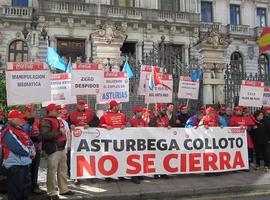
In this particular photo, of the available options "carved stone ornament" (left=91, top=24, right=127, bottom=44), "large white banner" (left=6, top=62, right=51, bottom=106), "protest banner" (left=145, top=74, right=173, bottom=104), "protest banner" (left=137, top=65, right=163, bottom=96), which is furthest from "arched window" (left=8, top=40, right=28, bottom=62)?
"large white banner" (left=6, top=62, right=51, bottom=106)

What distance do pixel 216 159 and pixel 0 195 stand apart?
15.8 ft

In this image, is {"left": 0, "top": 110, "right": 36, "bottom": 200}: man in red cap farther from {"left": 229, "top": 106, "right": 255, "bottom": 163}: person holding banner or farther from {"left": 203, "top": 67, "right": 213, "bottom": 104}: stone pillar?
{"left": 203, "top": 67, "right": 213, "bottom": 104}: stone pillar

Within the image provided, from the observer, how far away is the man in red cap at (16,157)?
599 cm

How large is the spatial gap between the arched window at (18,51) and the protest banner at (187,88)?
695 inches

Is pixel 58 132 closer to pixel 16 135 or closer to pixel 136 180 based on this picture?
pixel 16 135

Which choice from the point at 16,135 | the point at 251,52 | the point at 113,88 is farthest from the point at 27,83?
the point at 251,52

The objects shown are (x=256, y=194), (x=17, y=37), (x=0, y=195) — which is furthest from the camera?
(x=17, y=37)

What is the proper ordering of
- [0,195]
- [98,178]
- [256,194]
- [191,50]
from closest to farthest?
1. [0,195]
2. [256,194]
3. [98,178]
4. [191,50]

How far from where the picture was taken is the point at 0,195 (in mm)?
7039

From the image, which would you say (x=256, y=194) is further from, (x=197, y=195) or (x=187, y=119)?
(x=187, y=119)

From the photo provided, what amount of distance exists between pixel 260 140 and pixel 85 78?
→ 498 cm

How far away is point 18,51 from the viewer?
26.4 m

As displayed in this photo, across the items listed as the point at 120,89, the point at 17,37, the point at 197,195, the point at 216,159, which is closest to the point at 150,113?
the point at 120,89

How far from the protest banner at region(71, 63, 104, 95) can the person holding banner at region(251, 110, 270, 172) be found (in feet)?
14.8
